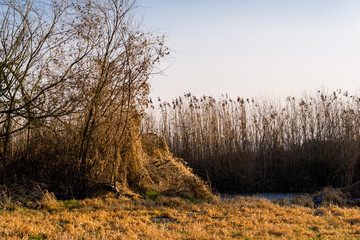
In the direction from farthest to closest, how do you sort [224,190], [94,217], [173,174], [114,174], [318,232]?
[224,190], [173,174], [114,174], [94,217], [318,232]

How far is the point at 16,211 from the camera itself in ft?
23.0

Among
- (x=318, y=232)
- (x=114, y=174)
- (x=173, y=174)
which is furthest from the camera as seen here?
(x=173, y=174)

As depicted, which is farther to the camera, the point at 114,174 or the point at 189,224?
the point at 114,174

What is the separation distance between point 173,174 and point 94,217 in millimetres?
3411

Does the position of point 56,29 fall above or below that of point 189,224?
above

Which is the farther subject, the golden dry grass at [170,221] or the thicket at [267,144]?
the thicket at [267,144]

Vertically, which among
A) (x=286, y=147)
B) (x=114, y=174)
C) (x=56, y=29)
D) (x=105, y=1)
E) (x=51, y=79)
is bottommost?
(x=114, y=174)

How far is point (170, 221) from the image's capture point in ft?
22.0

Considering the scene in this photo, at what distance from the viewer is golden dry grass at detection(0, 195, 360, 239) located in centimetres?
545

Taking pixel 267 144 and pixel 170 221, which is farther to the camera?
pixel 267 144

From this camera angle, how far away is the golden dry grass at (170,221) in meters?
5.45

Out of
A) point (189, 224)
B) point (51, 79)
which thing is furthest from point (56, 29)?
point (189, 224)

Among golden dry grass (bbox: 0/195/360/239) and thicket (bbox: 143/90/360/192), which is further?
thicket (bbox: 143/90/360/192)

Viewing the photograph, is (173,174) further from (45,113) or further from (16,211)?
(16,211)
